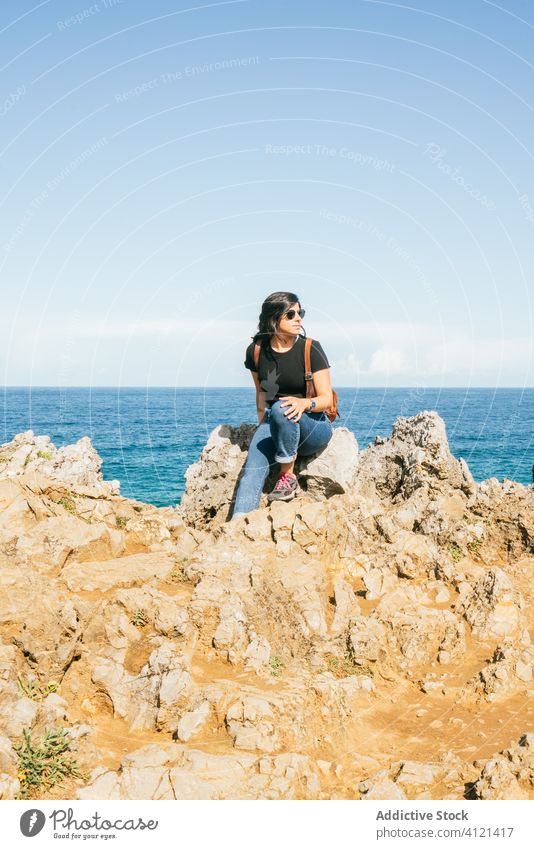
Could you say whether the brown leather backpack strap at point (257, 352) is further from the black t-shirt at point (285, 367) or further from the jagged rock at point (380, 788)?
the jagged rock at point (380, 788)

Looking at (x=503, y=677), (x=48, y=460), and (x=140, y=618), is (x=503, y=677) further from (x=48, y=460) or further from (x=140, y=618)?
(x=48, y=460)

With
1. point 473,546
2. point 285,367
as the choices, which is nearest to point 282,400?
point 285,367

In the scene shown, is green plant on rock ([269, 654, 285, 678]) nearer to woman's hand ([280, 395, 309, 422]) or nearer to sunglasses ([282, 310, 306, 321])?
woman's hand ([280, 395, 309, 422])

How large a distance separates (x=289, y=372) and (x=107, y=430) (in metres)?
65.6

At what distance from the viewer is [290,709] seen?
A: 5902 millimetres

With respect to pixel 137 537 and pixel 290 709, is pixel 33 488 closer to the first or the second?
pixel 137 537

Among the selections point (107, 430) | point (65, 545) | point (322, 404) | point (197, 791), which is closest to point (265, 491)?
point (322, 404)

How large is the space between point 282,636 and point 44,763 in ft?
9.34

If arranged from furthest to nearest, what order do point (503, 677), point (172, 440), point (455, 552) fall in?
point (172, 440) < point (455, 552) < point (503, 677)

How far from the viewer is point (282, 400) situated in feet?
30.4

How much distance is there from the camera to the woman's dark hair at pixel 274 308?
9.19 meters

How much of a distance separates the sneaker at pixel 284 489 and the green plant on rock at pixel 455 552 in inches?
91.8

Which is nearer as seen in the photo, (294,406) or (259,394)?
(294,406)

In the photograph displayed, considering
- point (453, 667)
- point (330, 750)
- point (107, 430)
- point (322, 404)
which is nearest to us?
point (330, 750)
